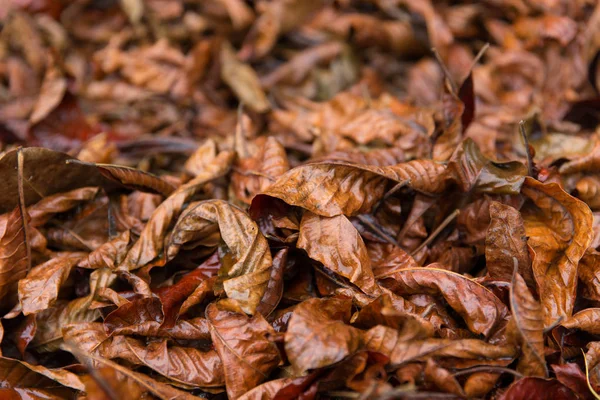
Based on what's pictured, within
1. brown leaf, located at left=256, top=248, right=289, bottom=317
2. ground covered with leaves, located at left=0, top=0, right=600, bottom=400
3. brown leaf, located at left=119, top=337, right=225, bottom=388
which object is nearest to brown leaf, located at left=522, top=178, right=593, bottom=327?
ground covered with leaves, located at left=0, top=0, right=600, bottom=400

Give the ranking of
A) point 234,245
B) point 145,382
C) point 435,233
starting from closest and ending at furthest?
point 145,382 → point 234,245 → point 435,233

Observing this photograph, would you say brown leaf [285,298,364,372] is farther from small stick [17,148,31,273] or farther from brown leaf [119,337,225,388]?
small stick [17,148,31,273]

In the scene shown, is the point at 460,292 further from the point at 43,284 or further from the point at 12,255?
the point at 12,255

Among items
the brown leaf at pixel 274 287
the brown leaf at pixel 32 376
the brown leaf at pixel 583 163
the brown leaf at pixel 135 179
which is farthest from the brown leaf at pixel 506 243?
the brown leaf at pixel 32 376

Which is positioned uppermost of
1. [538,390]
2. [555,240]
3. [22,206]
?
[22,206]

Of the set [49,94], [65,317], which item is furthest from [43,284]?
[49,94]

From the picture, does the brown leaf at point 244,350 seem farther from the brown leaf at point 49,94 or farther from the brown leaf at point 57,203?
the brown leaf at point 49,94
